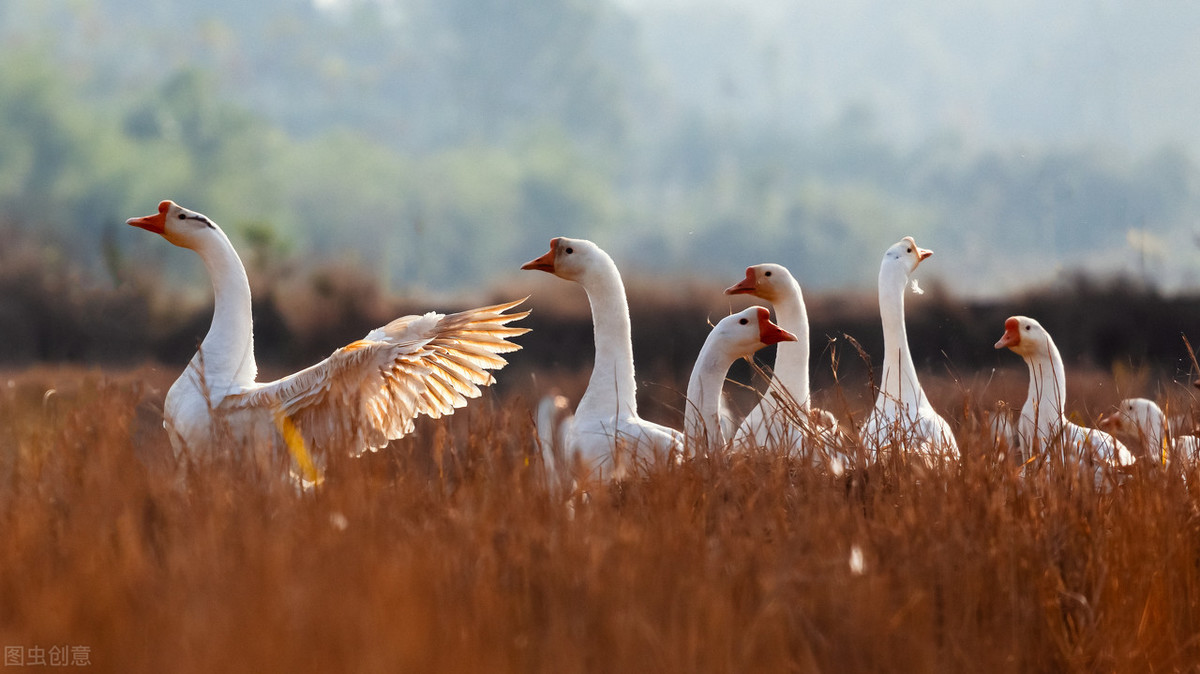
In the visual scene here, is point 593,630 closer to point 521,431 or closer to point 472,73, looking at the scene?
point 521,431

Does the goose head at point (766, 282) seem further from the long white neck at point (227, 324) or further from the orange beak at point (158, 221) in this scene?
the orange beak at point (158, 221)

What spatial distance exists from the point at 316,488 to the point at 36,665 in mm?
1239

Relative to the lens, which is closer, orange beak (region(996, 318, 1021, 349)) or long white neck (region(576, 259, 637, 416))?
long white neck (region(576, 259, 637, 416))

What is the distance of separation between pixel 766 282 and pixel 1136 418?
2301 mm

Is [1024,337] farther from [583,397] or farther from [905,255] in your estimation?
[583,397]

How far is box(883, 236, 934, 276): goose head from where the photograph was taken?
704 cm

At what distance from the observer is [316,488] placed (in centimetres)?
371

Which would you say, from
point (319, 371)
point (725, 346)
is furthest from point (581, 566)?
point (725, 346)

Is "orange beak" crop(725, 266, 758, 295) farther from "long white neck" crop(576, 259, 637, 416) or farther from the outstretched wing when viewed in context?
the outstretched wing

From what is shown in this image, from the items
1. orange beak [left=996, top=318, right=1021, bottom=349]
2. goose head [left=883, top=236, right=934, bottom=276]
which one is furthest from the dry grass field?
orange beak [left=996, top=318, right=1021, bottom=349]

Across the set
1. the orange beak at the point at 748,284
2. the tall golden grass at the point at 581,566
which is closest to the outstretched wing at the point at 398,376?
the tall golden grass at the point at 581,566

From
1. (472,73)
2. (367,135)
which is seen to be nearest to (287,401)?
(367,135)

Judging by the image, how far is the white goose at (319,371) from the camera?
16.7ft

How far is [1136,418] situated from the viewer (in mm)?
4969
